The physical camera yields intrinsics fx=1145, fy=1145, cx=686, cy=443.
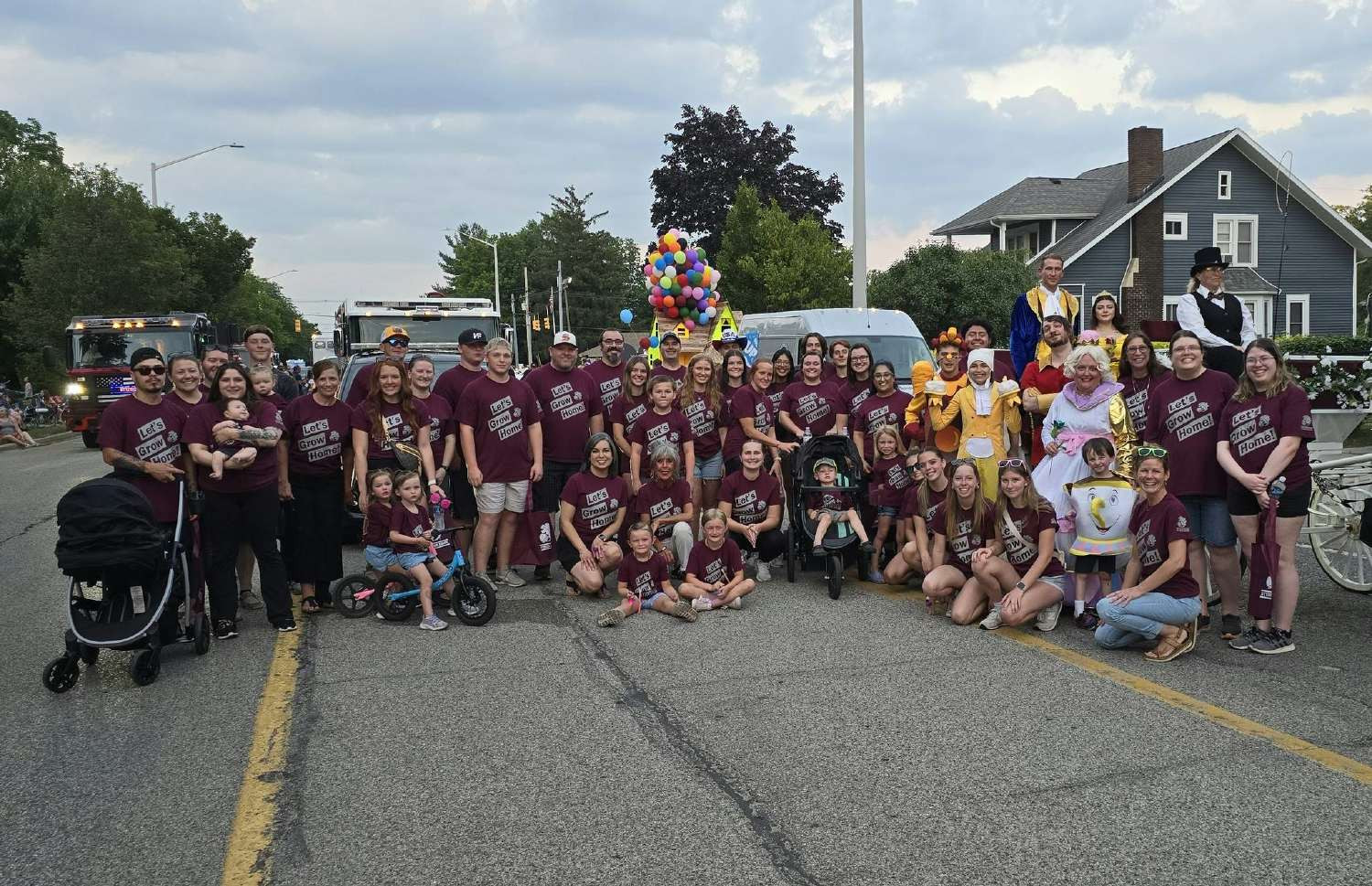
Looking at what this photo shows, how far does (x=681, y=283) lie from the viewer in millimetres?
17516

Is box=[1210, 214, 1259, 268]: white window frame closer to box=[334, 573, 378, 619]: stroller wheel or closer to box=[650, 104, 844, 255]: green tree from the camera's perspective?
box=[650, 104, 844, 255]: green tree

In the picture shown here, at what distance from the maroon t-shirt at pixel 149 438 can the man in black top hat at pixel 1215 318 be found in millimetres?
6894

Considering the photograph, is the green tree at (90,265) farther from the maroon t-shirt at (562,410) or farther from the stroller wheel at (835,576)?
the stroller wheel at (835,576)

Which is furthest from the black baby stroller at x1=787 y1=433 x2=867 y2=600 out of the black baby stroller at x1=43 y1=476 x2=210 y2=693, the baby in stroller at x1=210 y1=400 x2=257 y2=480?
the black baby stroller at x1=43 y1=476 x2=210 y2=693

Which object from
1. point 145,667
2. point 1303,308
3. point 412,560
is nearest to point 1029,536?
point 412,560

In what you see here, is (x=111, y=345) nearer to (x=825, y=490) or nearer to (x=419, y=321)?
(x=419, y=321)

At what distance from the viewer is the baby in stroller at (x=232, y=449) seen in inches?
272

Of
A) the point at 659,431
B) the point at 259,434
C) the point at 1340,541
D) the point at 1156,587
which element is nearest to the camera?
the point at 1156,587

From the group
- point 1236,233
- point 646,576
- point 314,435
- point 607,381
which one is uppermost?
point 1236,233

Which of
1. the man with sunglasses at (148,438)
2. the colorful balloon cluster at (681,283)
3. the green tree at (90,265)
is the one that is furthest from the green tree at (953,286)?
the man with sunglasses at (148,438)

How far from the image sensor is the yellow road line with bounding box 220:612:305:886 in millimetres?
3959

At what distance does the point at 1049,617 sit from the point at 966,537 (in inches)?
29.7

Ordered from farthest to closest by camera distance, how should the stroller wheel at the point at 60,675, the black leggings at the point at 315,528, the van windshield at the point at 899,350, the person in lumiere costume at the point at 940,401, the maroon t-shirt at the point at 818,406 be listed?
the van windshield at the point at 899,350 < the maroon t-shirt at the point at 818,406 < the person in lumiere costume at the point at 940,401 < the black leggings at the point at 315,528 < the stroller wheel at the point at 60,675

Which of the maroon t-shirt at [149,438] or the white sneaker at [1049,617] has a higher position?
the maroon t-shirt at [149,438]
